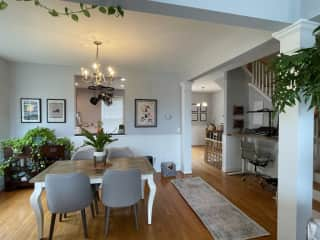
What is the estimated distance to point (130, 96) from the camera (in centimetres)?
482

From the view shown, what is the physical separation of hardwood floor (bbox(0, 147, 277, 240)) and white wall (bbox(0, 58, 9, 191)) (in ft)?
3.89

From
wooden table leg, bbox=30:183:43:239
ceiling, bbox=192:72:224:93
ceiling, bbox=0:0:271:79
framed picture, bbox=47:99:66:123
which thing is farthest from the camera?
ceiling, bbox=192:72:224:93

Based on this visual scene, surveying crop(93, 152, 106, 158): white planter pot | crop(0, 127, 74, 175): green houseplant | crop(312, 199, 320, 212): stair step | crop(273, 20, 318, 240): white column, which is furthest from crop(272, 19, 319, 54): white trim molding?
crop(0, 127, 74, 175): green houseplant

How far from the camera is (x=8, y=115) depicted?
4.10m

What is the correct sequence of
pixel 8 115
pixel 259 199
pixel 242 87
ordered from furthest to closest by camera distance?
pixel 242 87
pixel 8 115
pixel 259 199

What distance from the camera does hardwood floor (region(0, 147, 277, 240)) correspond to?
2.35m

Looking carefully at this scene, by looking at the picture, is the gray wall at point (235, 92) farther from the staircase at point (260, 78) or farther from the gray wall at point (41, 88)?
the gray wall at point (41, 88)

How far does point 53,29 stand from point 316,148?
16.1 feet

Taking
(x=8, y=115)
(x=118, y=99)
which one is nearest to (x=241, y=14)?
(x=8, y=115)

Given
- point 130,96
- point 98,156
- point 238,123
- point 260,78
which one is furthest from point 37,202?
point 260,78

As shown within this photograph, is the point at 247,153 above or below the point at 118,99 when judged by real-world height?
below

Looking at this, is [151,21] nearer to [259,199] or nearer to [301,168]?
[301,168]

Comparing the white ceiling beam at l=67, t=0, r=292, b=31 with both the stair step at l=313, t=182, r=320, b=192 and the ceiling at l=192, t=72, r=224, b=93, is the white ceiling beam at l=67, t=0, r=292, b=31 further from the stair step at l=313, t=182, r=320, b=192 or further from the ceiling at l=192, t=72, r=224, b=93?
the ceiling at l=192, t=72, r=224, b=93

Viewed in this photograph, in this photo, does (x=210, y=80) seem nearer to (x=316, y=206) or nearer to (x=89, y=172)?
(x=316, y=206)
